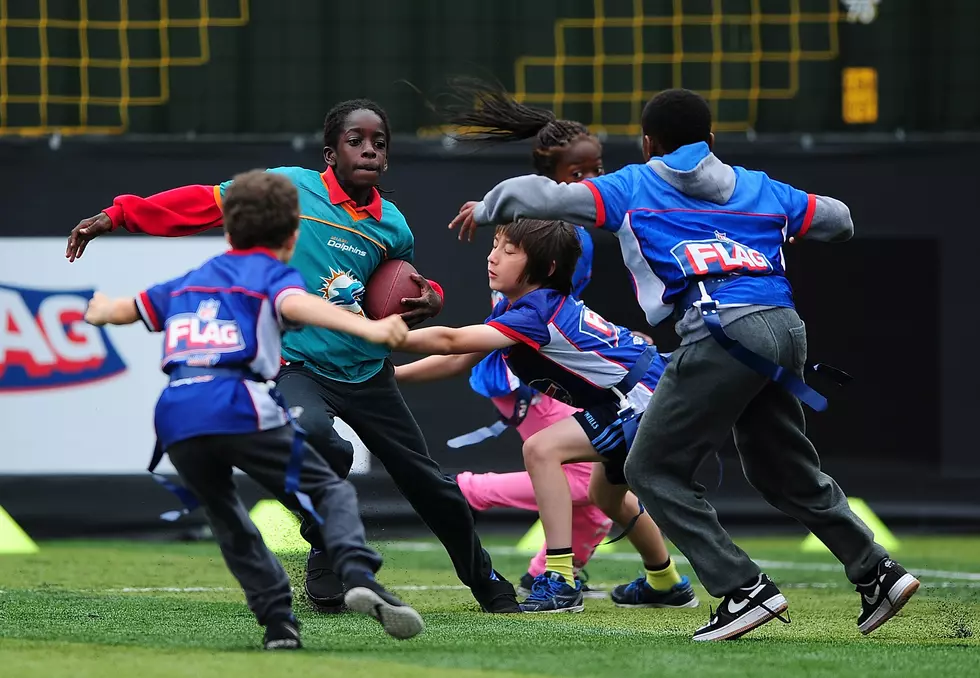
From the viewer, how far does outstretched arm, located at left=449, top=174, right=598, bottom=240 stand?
5.05 metres

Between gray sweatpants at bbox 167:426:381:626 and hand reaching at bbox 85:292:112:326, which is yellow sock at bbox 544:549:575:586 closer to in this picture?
gray sweatpants at bbox 167:426:381:626

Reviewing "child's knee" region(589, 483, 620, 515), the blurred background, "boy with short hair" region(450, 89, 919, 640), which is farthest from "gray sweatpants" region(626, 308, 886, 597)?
the blurred background

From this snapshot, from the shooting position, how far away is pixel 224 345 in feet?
Result: 14.8

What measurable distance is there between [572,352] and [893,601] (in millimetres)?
1647

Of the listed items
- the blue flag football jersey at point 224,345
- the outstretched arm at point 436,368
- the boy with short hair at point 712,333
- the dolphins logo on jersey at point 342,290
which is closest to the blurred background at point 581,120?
the outstretched arm at point 436,368

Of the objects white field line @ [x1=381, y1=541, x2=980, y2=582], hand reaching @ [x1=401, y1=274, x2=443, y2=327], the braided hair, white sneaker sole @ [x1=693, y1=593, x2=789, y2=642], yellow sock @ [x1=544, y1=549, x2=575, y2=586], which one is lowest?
white field line @ [x1=381, y1=541, x2=980, y2=582]

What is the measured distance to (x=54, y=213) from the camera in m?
9.72

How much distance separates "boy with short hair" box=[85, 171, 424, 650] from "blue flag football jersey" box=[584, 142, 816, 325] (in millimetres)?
1027

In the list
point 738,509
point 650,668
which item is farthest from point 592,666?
point 738,509

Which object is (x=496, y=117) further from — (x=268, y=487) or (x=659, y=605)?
(x=268, y=487)

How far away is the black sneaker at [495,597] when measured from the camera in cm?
613

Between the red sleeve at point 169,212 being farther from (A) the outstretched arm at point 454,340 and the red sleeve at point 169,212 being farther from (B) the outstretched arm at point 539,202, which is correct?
(B) the outstretched arm at point 539,202

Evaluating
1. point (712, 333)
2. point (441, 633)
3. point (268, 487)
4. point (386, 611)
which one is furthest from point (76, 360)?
point (386, 611)

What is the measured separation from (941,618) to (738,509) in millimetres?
3991
